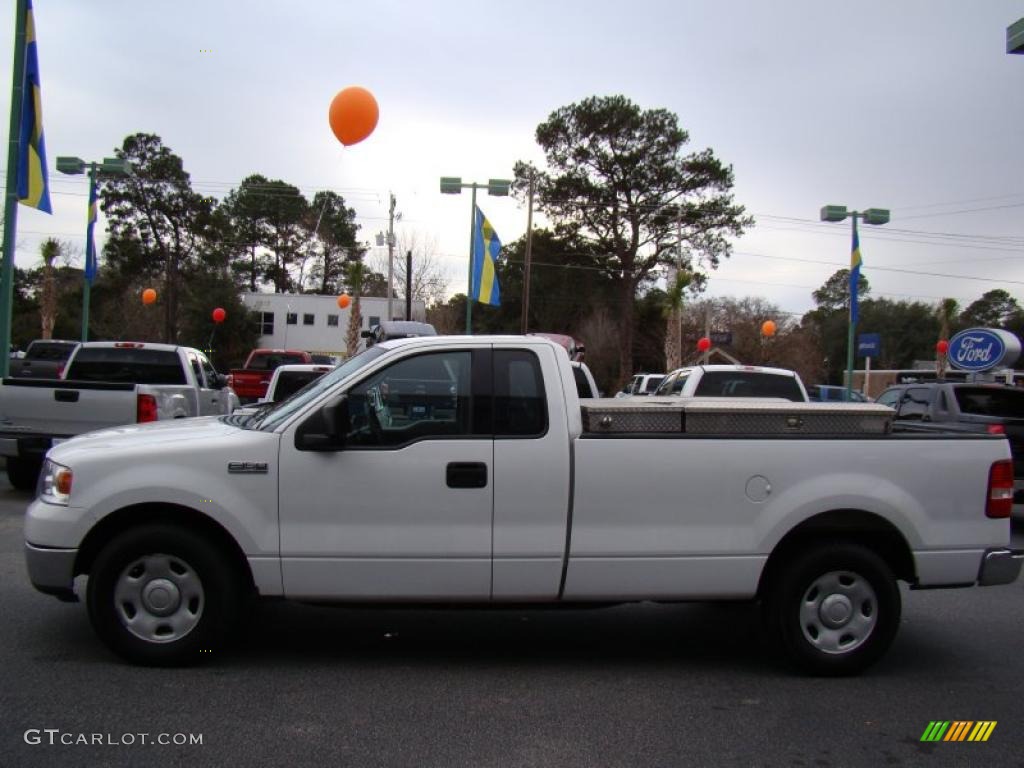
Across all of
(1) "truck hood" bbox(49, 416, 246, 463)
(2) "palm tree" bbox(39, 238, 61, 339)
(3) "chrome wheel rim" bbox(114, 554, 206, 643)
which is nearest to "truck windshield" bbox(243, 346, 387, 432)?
(1) "truck hood" bbox(49, 416, 246, 463)

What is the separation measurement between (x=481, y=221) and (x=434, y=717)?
21.2 metres

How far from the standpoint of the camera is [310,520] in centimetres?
A: 474

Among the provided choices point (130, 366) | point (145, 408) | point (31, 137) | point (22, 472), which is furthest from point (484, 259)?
point (145, 408)

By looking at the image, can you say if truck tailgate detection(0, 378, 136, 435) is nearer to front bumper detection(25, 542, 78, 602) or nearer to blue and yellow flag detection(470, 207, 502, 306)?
front bumper detection(25, 542, 78, 602)

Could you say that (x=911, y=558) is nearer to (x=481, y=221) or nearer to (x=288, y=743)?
(x=288, y=743)

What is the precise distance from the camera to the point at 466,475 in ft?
15.6

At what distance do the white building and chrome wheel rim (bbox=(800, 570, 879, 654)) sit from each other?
5064 centimetres

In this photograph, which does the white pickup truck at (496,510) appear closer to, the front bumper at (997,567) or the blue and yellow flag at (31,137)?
the front bumper at (997,567)

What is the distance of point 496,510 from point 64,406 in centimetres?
706

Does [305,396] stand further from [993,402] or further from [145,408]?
[993,402]

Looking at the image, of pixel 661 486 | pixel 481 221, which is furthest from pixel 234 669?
pixel 481 221

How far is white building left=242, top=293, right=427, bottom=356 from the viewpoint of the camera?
5447cm

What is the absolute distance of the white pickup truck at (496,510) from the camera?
4.73m

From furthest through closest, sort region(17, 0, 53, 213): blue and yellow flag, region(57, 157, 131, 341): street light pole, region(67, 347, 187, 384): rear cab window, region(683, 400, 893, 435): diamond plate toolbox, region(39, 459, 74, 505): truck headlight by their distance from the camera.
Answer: region(57, 157, 131, 341): street light pole
region(17, 0, 53, 213): blue and yellow flag
region(67, 347, 187, 384): rear cab window
region(683, 400, 893, 435): diamond plate toolbox
region(39, 459, 74, 505): truck headlight
